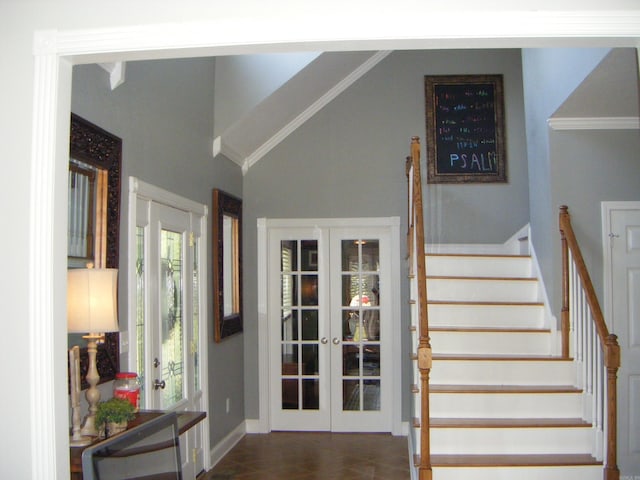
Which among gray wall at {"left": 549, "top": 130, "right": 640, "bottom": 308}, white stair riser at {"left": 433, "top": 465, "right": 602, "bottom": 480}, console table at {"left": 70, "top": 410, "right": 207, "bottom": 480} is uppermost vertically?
gray wall at {"left": 549, "top": 130, "right": 640, "bottom": 308}

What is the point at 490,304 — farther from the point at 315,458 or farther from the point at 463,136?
the point at 463,136

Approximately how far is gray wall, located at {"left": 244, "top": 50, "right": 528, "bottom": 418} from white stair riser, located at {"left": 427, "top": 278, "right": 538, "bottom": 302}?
146 centimetres

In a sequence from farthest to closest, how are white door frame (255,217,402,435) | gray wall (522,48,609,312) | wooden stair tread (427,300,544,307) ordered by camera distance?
white door frame (255,217,402,435), wooden stair tread (427,300,544,307), gray wall (522,48,609,312)

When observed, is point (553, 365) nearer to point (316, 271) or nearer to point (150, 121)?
point (316, 271)

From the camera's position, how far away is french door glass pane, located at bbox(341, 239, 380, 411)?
6.85 m

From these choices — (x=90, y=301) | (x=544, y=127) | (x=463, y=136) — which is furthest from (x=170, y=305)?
(x=463, y=136)

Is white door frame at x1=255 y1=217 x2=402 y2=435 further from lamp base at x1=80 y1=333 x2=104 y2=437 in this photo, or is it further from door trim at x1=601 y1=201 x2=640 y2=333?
lamp base at x1=80 y1=333 x2=104 y2=437

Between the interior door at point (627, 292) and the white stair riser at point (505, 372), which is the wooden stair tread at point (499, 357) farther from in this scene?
the interior door at point (627, 292)

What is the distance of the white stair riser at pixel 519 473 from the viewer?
4.10 m

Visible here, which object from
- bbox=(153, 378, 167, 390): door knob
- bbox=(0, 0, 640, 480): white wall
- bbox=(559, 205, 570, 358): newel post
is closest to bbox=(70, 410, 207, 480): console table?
bbox=(0, 0, 640, 480): white wall

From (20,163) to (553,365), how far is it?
12.3ft

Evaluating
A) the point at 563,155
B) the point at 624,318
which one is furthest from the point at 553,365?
the point at 563,155

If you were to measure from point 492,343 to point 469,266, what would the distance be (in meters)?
0.91

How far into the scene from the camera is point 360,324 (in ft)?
22.5
